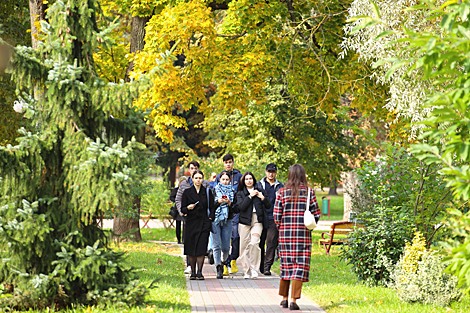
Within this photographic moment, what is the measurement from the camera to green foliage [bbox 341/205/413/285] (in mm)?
9438

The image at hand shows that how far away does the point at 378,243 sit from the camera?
9469 millimetres

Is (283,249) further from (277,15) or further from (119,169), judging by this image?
(277,15)

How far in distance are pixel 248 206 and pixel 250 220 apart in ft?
0.91

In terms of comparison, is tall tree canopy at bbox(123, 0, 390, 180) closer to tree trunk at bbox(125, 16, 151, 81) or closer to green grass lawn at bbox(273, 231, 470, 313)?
tree trunk at bbox(125, 16, 151, 81)

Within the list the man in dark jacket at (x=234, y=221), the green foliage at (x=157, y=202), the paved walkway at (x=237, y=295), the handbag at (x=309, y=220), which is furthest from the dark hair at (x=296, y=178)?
the green foliage at (x=157, y=202)

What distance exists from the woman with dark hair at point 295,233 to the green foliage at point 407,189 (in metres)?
2.20

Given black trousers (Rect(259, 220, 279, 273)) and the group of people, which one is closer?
the group of people

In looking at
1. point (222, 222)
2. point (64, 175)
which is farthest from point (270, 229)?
point (64, 175)

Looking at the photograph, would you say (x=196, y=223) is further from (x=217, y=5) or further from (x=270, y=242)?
(x=217, y=5)

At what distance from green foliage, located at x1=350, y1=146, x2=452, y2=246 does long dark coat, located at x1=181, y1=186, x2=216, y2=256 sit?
2741 mm

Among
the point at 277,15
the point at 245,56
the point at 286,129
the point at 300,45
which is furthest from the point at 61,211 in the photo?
the point at 286,129

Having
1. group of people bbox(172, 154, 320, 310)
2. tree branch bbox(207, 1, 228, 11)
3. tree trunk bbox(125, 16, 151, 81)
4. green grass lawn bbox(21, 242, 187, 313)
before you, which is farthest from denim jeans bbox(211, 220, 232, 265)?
tree trunk bbox(125, 16, 151, 81)

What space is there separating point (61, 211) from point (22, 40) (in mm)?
12249

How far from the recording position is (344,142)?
24.8 m
